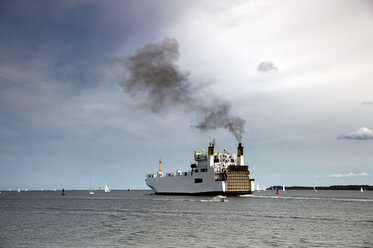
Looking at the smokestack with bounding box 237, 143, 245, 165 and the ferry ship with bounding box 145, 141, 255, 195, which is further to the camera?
the smokestack with bounding box 237, 143, 245, 165

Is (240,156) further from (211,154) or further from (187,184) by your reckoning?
(187,184)

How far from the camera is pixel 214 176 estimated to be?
107 metres

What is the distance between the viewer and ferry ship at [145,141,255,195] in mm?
105688

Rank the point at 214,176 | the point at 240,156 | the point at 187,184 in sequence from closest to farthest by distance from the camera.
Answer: the point at 214,176 → the point at 240,156 → the point at 187,184

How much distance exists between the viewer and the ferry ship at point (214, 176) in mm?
105688

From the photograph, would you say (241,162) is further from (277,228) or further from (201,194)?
(277,228)

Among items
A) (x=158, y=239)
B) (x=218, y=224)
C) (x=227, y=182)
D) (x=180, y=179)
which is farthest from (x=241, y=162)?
(x=158, y=239)

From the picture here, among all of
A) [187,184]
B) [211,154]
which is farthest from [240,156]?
[187,184]

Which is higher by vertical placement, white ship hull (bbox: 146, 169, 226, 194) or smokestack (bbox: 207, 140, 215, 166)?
smokestack (bbox: 207, 140, 215, 166)

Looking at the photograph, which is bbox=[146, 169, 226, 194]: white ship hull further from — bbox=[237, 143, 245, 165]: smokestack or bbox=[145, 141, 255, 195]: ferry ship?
bbox=[237, 143, 245, 165]: smokestack

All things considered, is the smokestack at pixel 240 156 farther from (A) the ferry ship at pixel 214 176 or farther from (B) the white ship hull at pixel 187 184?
(B) the white ship hull at pixel 187 184

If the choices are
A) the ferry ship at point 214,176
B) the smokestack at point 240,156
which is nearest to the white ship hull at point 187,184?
the ferry ship at point 214,176

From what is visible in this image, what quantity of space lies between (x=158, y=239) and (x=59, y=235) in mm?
10376

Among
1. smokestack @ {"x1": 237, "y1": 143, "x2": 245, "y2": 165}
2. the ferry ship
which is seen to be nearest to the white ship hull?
the ferry ship
